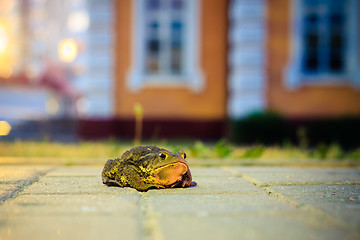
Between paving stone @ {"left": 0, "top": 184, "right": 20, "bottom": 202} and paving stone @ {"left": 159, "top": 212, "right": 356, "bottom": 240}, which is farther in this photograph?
paving stone @ {"left": 0, "top": 184, "right": 20, "bottom": 202}

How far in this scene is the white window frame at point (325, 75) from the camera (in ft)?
27.4

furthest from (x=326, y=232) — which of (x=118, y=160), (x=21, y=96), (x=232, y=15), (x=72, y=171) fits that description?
(x=21, y=96)

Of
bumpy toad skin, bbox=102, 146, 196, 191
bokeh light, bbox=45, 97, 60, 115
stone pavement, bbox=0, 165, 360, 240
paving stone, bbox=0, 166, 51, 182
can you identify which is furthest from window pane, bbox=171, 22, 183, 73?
bokeh light, bbox=45, 97, 60, 115

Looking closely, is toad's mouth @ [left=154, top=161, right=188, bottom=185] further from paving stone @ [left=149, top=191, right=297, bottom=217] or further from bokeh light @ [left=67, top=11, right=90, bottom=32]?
bokeh light @ [left=67, top=11, right=90, bottom=32]

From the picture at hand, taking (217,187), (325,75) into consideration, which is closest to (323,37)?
(325,75)

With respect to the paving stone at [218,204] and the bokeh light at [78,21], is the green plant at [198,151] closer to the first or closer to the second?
the paving stone at [218,204]

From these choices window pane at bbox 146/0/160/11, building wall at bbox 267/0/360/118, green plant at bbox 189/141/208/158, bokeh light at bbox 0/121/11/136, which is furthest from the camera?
bokeh light at bbox 0/121/11/136

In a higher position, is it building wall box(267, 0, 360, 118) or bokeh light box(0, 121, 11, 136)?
building wall box(267, 0, 360, 118)

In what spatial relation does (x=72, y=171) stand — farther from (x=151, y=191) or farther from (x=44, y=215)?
(x=44, y=215)

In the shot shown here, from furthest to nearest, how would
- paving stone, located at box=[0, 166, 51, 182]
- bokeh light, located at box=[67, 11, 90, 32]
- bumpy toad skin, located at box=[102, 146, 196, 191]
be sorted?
bokeh light, located at box=[67, 11, 90, 32], paving stone, located at box=[0, 166, 51, 182], bumpy toad skin, located at box=[102, 146, 196, 191]

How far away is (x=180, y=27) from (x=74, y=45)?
7.67 metres

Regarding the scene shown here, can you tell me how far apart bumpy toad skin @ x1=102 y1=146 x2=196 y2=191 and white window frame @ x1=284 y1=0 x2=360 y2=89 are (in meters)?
6.50

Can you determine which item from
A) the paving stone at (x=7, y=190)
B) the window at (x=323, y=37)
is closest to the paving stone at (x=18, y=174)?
the paving stone at (x=7, y=190)

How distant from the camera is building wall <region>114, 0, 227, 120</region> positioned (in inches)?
344
